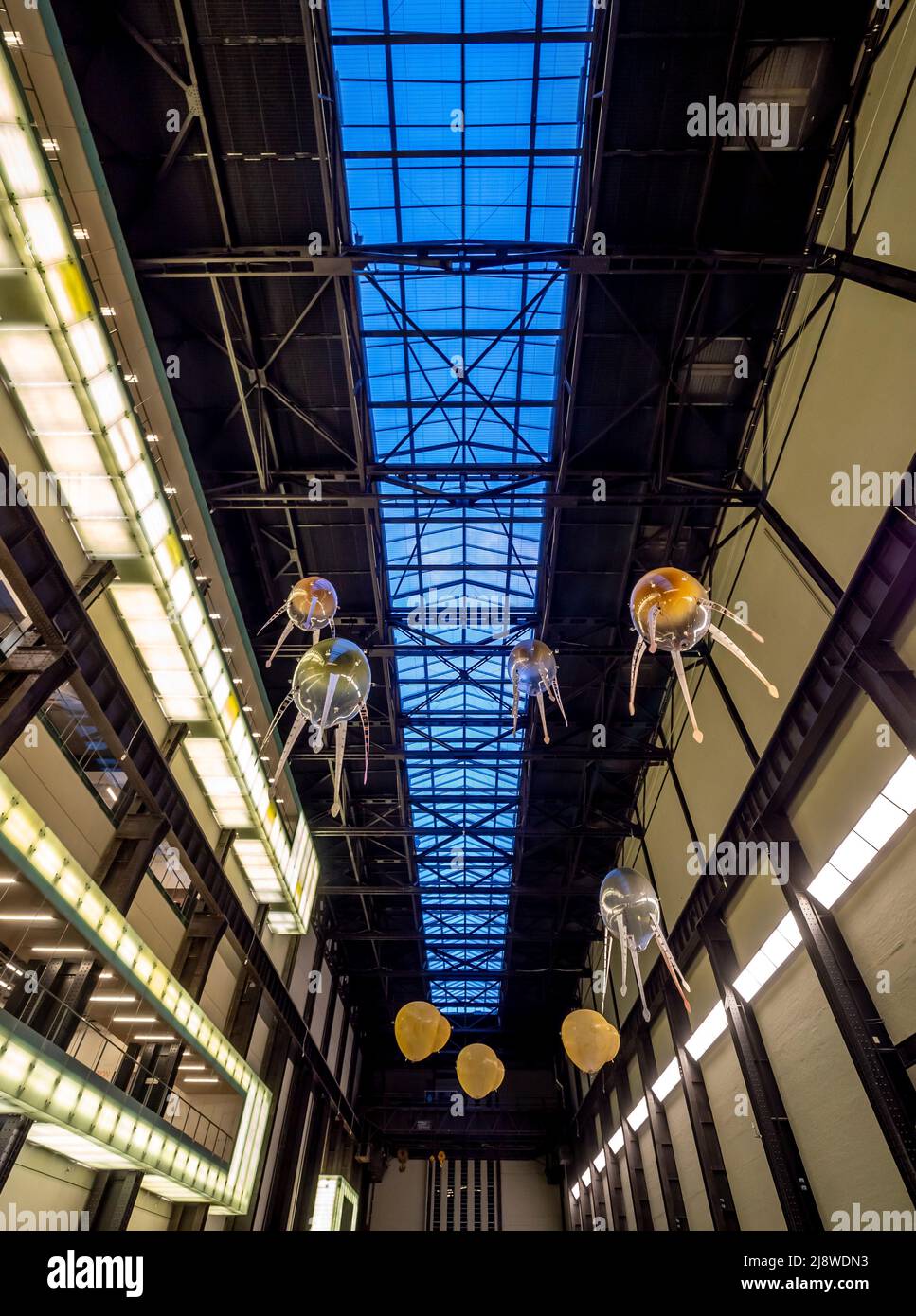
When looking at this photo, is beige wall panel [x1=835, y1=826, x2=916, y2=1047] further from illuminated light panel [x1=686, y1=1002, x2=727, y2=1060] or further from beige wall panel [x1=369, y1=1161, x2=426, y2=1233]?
beige wall panel [x1=369, y1=1161, x2=426, y2=1233]

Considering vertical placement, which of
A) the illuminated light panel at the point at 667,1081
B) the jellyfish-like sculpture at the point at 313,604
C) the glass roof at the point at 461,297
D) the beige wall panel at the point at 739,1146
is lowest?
the beige wall panel at the point at 739,1146

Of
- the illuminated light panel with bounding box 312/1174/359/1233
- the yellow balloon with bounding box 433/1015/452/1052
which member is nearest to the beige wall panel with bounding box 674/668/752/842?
the yellow balloon with bounding box 433/1015/452/1052

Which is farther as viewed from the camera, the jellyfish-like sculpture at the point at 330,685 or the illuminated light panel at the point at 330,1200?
the illuminated light panel at the point at 330,1200

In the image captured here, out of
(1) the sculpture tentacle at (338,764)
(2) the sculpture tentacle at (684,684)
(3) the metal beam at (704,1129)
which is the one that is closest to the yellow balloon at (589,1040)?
(3) the metal beam at (704,1129)

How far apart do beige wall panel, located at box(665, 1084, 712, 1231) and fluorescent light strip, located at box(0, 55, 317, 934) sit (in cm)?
2013

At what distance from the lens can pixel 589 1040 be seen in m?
16.0

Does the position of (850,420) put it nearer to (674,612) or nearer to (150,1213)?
(674,612)

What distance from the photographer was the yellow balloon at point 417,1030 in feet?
52.3

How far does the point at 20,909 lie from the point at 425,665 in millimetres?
15701

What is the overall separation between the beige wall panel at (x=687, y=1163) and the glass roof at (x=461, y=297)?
9.67m

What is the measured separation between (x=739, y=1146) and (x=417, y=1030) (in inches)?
370

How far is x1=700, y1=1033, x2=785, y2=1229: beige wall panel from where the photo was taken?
1566cm

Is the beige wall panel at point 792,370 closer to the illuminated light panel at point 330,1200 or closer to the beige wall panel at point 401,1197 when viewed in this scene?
the illuminated light panel at point 330,1200

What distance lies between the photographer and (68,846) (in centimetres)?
1427
